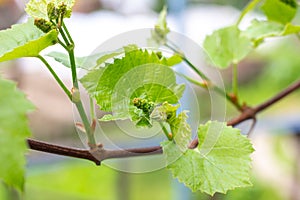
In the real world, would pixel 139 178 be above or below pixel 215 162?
below

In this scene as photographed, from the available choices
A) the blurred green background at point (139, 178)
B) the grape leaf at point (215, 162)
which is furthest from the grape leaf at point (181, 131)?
the blurred green background at point (139, 178)

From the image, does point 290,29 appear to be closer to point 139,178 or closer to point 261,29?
point 261,29

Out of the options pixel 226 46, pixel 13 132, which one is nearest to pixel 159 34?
pixel 226 46

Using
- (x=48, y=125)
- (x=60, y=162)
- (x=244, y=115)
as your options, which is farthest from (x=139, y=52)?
(x=48, y=125)

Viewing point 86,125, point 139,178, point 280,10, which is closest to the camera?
point 86,125

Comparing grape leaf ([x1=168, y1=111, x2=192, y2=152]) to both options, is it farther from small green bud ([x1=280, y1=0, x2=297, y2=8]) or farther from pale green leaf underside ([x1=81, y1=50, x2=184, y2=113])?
small green bud ([x1=280, y1=0, x2=297, y2=8])

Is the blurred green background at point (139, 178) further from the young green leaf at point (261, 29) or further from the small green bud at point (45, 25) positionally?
the small green bud at point (45, 25)

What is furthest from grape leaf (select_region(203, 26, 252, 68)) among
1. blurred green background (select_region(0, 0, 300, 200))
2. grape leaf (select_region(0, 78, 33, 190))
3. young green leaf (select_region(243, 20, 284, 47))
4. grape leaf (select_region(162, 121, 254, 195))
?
Result: blurred green background (select_region(0, 0, 300, 200))
